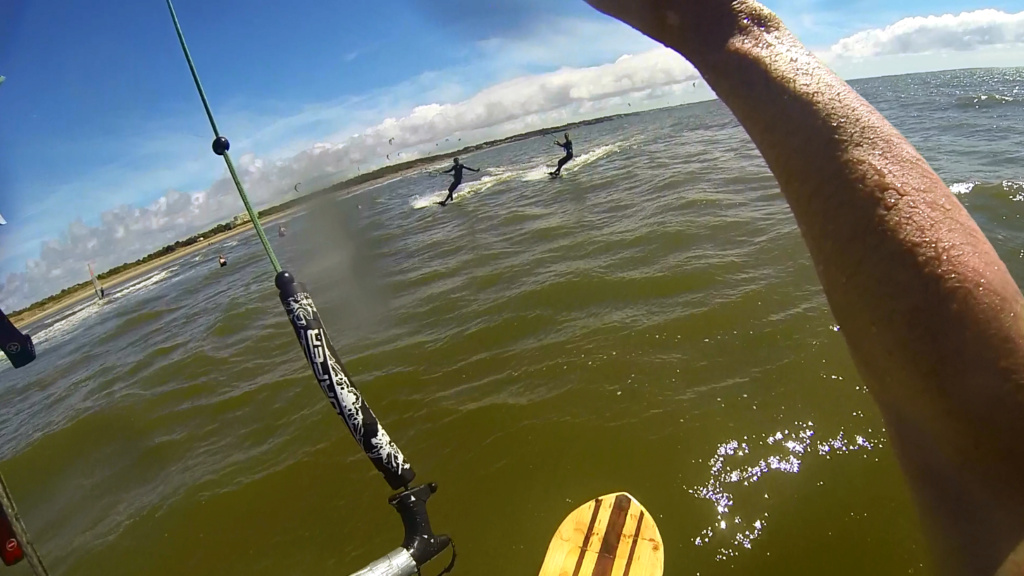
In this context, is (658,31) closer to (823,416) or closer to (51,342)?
(823,416)

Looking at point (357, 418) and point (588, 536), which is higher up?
point (357, 418)

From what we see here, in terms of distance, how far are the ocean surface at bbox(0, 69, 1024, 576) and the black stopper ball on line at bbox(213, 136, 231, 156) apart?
353 cm

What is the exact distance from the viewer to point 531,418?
17.5ft

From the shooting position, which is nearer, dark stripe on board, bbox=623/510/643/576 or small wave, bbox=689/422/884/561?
dark stripe on board, bbox=623/510/643/576

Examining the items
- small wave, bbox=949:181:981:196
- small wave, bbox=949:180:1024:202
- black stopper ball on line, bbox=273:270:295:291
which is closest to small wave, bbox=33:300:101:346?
black stopper ball on line, bbox=273:270:295:291

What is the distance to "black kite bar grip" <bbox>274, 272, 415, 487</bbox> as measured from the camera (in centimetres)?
242

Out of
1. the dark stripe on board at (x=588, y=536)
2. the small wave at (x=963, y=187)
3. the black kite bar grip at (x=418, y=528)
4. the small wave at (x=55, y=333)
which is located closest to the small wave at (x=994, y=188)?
the small wave at (x=963, y=187)

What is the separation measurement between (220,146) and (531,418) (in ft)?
13.2

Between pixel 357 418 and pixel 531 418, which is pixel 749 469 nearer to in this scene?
pixel 531 418

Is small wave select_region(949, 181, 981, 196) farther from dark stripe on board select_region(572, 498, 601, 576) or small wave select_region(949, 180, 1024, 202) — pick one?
dark stripe on board select_region(572, 498, 601, 576)

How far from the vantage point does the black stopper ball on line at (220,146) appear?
2645 millimetres

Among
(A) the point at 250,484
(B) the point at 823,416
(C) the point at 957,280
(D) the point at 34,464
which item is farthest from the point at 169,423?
(C) the point at 957,280

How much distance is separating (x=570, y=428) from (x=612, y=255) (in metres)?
4.98

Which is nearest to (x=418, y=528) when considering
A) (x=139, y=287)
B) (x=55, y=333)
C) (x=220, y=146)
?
(x=220, y=146)
